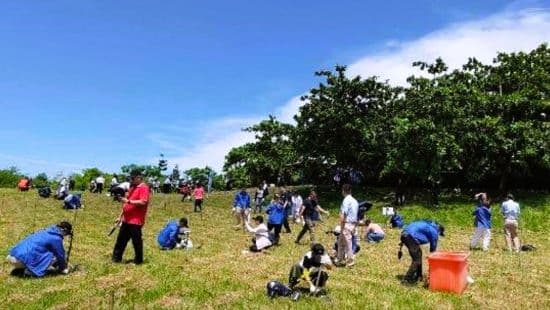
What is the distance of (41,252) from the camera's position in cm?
1458

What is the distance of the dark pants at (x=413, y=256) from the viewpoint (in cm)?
1483

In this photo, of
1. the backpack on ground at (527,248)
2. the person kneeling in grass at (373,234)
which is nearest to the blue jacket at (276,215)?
the person kneeling in grass at (373,234)

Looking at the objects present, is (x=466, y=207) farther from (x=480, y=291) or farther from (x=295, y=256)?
(x=480, y=291)

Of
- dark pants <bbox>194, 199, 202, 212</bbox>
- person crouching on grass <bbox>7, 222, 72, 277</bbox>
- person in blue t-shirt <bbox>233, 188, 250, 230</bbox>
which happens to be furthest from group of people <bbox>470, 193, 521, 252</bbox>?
dark pants <bbox>194, 199, 202, 212</bbox>

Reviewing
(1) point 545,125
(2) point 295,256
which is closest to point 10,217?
(2) point 295,256

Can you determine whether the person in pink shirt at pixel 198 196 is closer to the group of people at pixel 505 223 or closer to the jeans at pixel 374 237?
the jeans at pixel 374 237

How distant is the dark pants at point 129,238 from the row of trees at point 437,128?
90.2 ft

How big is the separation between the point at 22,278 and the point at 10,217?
61.3 feet

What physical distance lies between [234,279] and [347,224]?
13.7 feet

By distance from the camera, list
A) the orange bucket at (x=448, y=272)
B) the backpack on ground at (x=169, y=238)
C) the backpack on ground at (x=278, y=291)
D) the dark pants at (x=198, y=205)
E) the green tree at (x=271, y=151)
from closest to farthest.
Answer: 1. the backpack on ground at (x=278, y=291)
2. the orange bucket at (x=448, y=272)
3. the backpack on ground at (x=169, y=238)
4. the dark pants at (x=198, y=205)
5. the green tree at (x=271, y=151)

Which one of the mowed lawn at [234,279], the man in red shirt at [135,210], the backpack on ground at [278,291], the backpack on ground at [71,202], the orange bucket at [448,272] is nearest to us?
the mowed lawn at [234,279]

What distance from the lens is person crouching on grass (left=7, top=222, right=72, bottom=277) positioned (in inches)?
567

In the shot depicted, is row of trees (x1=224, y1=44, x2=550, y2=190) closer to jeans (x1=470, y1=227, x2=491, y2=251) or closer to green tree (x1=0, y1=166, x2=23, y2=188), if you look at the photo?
jeans (x1=470, y1=227, x2=491, y2=251)

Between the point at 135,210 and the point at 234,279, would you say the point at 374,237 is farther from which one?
the point at 135,210
